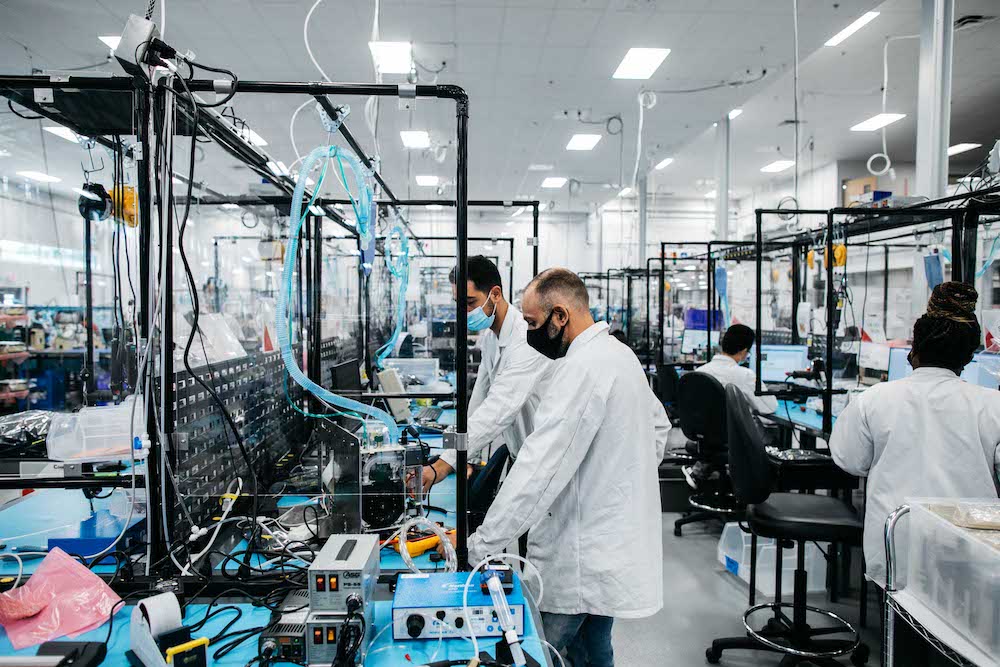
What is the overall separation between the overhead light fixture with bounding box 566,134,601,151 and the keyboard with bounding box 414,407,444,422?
4.86 meters

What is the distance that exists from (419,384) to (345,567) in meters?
2.47

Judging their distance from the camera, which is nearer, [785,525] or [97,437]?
[97,437]

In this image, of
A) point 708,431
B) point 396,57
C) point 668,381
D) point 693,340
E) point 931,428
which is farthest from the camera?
point 693,340

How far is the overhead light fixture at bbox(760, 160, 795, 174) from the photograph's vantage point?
9211 millimetres

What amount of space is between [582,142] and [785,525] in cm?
634

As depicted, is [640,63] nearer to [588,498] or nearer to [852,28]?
[852,28]

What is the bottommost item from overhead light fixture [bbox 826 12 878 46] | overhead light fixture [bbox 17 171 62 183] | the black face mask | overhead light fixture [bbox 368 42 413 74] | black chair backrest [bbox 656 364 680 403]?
black chair backrest [bbox 656 364 680 403]

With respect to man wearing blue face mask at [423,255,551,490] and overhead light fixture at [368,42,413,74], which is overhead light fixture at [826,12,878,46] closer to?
overhead light fixture at [368,42,413,74]

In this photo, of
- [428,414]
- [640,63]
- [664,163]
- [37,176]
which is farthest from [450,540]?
[37,176]

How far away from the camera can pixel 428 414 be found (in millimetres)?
3562

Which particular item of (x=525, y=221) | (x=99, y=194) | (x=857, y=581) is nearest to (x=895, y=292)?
(x=857, y=581)

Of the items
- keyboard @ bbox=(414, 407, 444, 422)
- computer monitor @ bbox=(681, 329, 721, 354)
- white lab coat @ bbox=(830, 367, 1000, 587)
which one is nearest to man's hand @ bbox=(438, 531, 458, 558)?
white lab coat @ bbox=(830, 367, 1000, 587)

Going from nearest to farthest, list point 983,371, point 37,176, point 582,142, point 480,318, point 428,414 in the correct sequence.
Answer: point 480,318, point 983,371, point 428,414, point 37,176, point 582,142

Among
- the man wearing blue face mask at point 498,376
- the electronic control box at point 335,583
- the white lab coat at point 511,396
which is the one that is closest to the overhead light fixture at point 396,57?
the man wearing blue face mask at point 498,376
